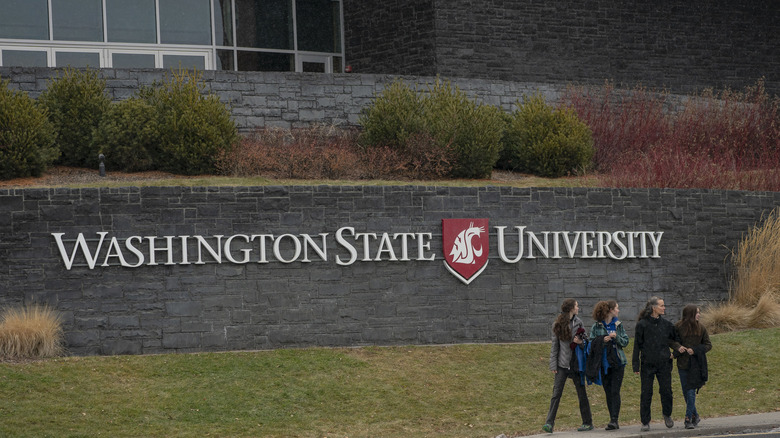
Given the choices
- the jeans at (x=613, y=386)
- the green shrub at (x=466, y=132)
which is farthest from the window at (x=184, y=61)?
the jeans at (x=613, y=386)

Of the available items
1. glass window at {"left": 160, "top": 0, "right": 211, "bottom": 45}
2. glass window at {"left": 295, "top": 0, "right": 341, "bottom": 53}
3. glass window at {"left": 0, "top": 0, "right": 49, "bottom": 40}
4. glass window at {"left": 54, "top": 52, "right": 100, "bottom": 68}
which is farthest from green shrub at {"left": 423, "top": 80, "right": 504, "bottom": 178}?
glass window at {"left": 0, "top": 0, "right": 49, "bottom": 40}

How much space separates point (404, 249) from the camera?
48.8ft

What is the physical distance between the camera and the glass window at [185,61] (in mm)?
24953

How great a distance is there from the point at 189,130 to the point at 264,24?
9.95 m

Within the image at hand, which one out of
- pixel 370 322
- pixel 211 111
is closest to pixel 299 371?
pixel 370 322

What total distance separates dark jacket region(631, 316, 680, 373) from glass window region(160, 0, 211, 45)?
17124 mm

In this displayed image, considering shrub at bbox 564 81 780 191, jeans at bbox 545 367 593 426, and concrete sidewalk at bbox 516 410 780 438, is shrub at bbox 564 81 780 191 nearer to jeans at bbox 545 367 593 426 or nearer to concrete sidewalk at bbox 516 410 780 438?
concrete sidewalk at bbox 516 410 780 438

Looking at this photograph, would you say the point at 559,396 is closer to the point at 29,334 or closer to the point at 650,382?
the point at 650,382

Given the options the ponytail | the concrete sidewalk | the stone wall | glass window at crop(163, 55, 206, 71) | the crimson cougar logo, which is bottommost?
the concrete sidewalk

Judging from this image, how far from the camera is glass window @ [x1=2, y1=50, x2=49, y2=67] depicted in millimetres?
23641

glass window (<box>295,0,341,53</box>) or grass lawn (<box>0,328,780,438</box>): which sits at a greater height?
glass window (<box>295,0,341,53</box>)

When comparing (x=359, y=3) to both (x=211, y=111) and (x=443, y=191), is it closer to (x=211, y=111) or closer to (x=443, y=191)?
(x=211, y=111)

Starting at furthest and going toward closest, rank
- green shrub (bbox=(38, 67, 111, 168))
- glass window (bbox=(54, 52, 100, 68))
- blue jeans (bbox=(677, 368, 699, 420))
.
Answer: glass window (bbox=(54, 52, 100, 68))
green shrub (bbox=(38, 67, 111, 168))
blue jeans (bbox=(677, 368, 699, 420))

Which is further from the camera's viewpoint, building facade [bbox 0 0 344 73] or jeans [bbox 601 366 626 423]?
building facade [bbox 0 0 344 73]
